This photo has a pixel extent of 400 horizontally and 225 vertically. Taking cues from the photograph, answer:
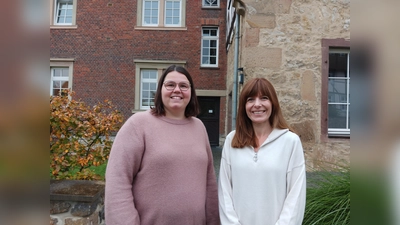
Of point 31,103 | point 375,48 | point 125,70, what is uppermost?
point 125,70

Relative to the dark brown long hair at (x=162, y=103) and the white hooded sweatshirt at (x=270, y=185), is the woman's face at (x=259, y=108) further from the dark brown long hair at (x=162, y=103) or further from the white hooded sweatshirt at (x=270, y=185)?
the dark brown long hair at (x=162, y=103)

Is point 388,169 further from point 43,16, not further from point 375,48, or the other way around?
point 43,16

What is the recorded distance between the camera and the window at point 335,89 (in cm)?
607

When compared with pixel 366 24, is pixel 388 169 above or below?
below

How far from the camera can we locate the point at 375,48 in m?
0.59

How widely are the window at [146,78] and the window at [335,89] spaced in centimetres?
916

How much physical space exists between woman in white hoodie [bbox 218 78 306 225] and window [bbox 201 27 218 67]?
13449mm

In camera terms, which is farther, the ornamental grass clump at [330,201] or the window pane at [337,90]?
the window pane at [337,90]

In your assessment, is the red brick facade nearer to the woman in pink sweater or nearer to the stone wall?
the stone wall

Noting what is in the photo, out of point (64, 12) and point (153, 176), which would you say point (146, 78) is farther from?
point (153, 176)

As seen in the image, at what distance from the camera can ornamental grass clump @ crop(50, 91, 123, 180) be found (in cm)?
365

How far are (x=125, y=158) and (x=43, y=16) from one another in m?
1.10

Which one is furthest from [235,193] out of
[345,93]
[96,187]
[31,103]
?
[345,93]

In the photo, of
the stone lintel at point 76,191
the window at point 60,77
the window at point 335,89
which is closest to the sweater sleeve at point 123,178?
the stone lintel at point 76,191
